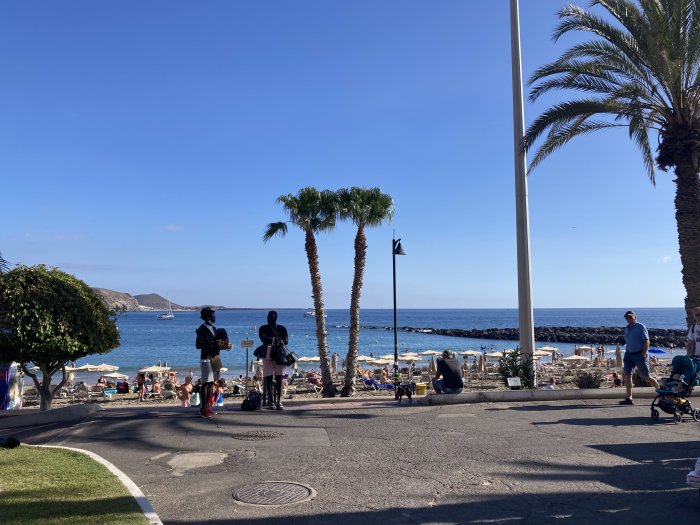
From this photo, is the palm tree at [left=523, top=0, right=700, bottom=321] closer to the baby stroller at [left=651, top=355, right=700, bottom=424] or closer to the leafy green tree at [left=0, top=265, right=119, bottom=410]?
the baby stroller at [left=651, top=355, right=700, bottom=424]

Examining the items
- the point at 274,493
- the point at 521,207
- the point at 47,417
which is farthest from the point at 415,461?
the point at 521,207

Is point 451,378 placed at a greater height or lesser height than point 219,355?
lesser

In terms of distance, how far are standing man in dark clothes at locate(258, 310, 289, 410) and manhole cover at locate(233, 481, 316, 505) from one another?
13.8ft

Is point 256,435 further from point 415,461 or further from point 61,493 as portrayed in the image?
point 61,493

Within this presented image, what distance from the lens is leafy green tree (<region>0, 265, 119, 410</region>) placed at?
33.6 ft

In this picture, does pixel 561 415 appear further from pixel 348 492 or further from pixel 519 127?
pixel 519 127

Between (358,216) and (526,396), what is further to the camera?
(358,216)

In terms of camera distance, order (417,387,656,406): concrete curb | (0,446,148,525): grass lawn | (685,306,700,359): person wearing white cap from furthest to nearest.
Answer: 1. (417,387,656,406): concrete curb
2. (685,306,700,359): person wearing white cap
3. (0,446,148,525): grass lawn

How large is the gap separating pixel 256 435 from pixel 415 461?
2584mm

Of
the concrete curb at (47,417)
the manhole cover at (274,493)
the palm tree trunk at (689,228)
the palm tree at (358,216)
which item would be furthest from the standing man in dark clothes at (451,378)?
the palm tree at (358,216)

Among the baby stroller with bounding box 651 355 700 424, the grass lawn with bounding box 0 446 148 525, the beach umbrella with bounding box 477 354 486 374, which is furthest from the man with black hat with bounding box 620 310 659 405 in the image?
the beach umbrella with bounding box 477 354 486 374

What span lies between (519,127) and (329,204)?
8.39 m

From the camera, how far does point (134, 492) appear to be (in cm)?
520

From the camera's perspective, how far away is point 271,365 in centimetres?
1034
